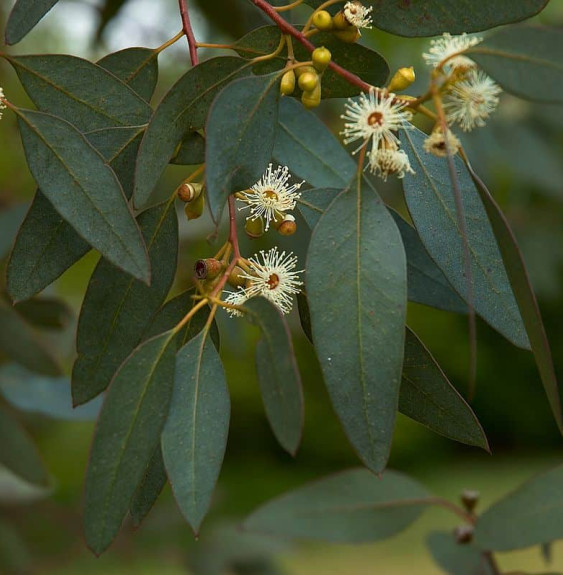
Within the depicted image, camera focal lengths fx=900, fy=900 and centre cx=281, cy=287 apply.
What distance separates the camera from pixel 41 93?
32.0 inches

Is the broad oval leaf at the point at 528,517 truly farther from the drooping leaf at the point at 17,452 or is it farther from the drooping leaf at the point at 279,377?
the drooping leaf at the point at 17,452

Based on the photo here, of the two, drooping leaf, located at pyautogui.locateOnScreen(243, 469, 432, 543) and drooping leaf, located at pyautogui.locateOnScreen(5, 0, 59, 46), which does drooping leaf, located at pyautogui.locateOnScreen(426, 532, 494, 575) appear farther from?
drooping leaf, located at pyautogui.locateOnScreen(5, 0, 59, 46)

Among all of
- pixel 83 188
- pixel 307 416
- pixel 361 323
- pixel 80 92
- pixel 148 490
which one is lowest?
pixel 148 490

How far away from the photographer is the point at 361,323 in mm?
661

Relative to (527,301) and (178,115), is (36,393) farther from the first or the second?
(527,301)

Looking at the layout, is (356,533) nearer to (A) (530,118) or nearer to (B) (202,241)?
(B) (202,241)

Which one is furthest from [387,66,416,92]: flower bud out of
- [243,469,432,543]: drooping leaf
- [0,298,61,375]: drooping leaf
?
[0,298,61,375]: drooping leaf

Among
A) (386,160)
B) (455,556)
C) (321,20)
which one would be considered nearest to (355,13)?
(321,20)

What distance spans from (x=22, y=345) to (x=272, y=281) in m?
0.68

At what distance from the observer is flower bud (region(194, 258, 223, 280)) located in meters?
0.71

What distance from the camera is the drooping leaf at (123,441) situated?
0.67 metres

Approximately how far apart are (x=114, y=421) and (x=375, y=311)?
214 millimetres

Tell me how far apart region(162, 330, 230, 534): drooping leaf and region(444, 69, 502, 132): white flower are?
263 millimetres

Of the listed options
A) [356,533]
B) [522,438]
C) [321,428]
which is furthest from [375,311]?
[522,438]
